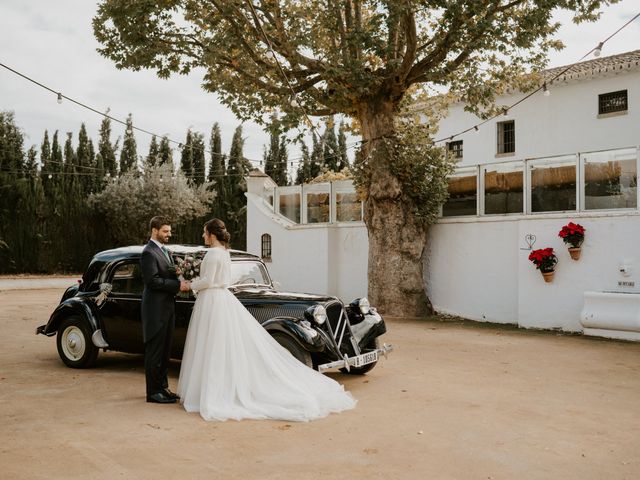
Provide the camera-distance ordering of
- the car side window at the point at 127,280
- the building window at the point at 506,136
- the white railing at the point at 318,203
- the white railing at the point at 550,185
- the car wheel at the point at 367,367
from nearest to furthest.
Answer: the car wheel at the point at 367,367
the car side window at the point at 127,280
the white railing at the point at 550,185
the white railing at the point at 318,203
the building window at the point at 506,136

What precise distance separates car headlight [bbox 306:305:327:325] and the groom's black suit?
1.61 meters

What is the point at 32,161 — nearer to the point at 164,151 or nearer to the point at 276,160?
the point at 164,151

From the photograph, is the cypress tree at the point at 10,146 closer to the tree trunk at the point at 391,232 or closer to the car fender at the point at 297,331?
the tree trunk at the point at 391,232

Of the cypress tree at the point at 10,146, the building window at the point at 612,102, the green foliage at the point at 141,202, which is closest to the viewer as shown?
the building window at the point at 612,102

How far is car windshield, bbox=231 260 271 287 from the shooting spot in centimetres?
905

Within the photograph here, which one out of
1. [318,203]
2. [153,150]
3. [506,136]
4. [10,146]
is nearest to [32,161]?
[10,146]

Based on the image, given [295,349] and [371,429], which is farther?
[295,349]

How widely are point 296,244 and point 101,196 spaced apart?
20542mm

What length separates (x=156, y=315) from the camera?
7.33 metres

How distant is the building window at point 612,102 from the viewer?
24250 mm

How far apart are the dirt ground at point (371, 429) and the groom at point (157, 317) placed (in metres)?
0.29

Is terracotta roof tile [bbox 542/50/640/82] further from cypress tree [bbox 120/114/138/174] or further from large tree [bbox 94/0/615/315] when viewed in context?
cypress tree [bbox 120/114/138/174]

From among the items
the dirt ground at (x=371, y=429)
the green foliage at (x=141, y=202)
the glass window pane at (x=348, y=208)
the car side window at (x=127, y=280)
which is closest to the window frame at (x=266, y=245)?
the glass window pane at (x=348, y=208)

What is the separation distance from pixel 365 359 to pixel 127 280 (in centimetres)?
370
